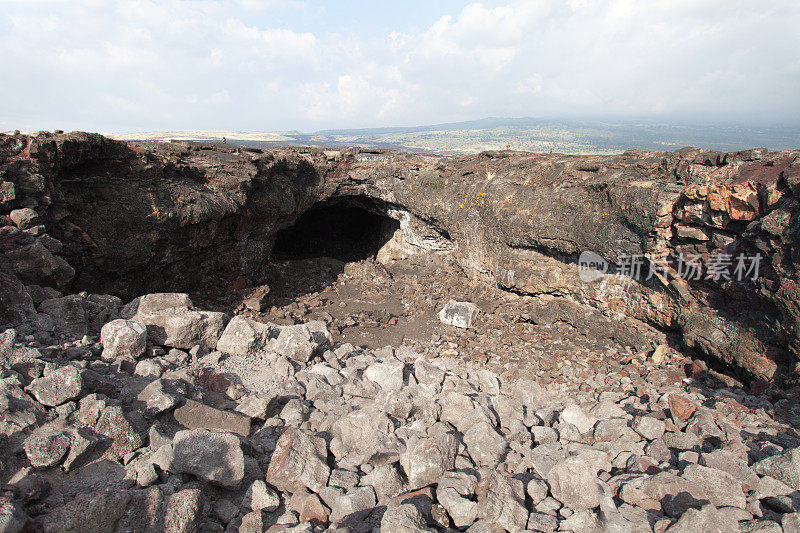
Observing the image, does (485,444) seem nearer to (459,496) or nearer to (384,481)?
(459,496)

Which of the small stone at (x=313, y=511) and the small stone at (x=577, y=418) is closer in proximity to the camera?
the small stone at (x=313, y=511)

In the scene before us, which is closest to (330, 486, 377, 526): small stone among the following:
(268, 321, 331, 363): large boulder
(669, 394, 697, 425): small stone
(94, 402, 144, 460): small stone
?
(94, 402, 144, 460): small stone

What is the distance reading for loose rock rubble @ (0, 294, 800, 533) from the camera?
344cm

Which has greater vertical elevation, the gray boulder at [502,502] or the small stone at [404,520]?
the small stone at [404,520]

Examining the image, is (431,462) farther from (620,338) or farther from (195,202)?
(195,202)

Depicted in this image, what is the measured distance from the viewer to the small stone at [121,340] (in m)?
5.34

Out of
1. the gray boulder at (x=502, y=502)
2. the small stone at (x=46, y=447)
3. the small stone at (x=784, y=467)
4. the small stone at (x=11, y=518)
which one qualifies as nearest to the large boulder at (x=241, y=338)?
the small stone at (x=46, y=447)

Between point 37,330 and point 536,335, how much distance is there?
828 cm

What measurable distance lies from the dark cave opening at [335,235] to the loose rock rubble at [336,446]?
8255mm

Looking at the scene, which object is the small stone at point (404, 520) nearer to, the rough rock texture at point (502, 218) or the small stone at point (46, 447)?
the small stone at point (46, 447)

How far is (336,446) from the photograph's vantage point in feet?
14.6

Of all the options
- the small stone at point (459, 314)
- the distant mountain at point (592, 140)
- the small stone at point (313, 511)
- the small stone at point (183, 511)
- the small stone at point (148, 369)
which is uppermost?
the distant mountain at point (592, 140)

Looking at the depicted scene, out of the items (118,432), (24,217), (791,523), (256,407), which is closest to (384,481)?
(256,407)

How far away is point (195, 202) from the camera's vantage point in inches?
344
